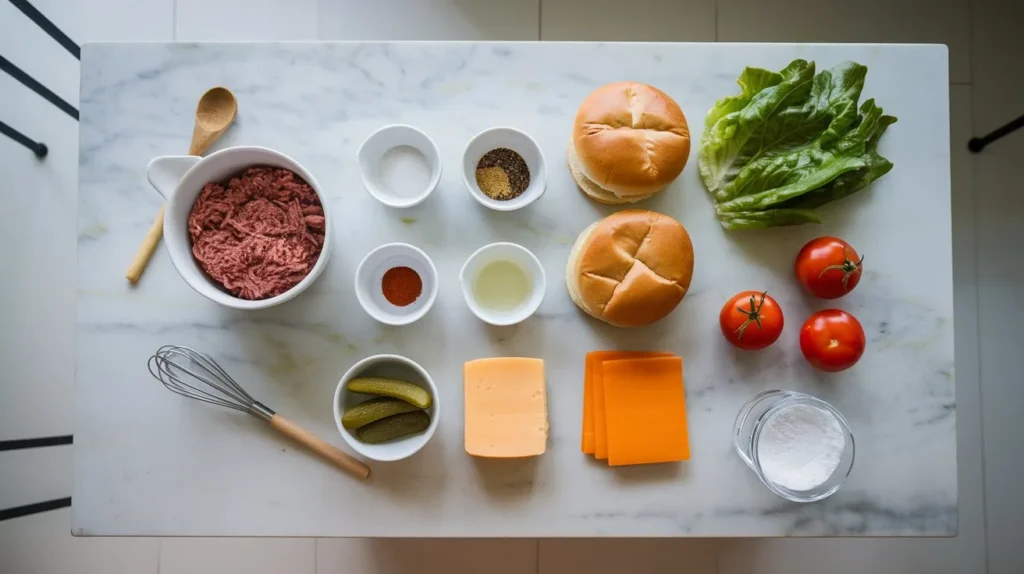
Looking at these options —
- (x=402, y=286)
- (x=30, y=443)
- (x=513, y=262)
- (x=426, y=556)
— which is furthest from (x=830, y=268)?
(x=30, y=443)

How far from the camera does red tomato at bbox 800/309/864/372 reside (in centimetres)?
128

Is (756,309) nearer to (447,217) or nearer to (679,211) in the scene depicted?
(679,211)

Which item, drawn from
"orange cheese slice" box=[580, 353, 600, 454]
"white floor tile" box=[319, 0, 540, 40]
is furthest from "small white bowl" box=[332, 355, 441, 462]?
"white floor tile" box=[319, 0, 540, 40]

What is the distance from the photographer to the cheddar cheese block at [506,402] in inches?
51.4

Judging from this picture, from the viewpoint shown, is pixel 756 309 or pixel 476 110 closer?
pixel 756 309

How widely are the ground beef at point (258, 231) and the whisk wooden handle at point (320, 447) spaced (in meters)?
0.31

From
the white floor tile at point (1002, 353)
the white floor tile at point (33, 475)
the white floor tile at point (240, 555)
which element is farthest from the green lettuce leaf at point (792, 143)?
the white floor tile at point (33, 475)

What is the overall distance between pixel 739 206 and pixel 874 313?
446 mm

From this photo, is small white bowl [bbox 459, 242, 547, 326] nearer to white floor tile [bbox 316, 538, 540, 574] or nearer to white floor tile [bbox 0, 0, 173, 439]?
white floor tile [bbox 316, 538, 540, 574]

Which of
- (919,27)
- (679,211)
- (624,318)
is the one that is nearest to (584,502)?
(624,318)

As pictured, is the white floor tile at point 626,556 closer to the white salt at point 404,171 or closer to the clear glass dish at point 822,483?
the clear glass dish at point 822,483

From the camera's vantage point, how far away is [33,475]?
2.00 metres

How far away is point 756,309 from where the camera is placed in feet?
4.17

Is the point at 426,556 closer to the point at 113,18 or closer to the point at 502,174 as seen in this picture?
the point at 502,174
